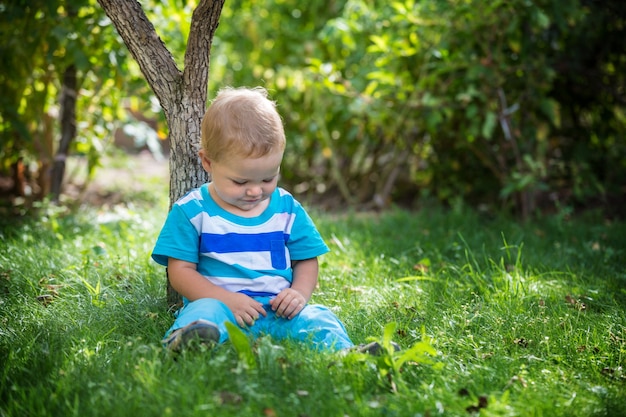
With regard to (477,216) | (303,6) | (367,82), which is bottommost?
(477,216)

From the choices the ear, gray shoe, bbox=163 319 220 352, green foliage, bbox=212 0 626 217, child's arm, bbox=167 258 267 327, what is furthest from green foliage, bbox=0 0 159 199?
gray shoe, bbox=163 319 220 352

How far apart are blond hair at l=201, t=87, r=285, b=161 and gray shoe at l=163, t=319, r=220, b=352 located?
1.93 feet

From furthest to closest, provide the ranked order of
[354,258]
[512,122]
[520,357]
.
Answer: [512,122]
[354,258]
[520,357]

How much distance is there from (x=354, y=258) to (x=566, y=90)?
9.01 feet

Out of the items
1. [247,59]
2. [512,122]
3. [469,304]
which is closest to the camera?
[469,304]

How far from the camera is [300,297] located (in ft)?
7.63

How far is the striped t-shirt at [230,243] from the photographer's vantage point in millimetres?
2283

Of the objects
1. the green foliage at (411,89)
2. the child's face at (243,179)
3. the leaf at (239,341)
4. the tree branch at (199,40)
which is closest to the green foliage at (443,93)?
the green foliage at (411,89)

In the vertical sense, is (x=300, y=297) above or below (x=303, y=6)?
below

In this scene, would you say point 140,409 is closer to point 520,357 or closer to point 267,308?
point 267,308

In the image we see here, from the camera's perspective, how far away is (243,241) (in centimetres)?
234

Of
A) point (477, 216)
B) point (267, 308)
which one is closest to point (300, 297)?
point (267, 308)

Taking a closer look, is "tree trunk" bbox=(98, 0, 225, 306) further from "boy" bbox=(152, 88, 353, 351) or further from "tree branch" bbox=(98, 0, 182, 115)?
"boy" bbox=(152, 88, 353, 351)

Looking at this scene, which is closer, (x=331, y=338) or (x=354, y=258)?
(x=331, y=338)
